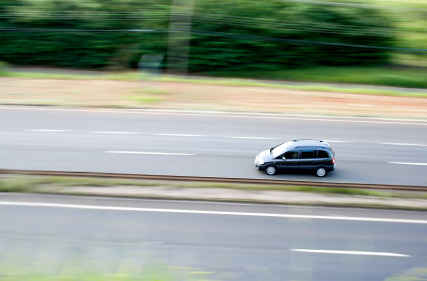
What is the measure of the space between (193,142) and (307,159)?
382cm

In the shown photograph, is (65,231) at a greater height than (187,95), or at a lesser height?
lesser

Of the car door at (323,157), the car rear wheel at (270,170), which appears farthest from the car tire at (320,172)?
the car rear wheel at (270,170)

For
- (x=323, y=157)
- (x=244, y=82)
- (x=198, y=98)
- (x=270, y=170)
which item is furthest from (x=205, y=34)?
(x=323, y=157)

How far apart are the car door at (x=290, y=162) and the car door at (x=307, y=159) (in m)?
0.10

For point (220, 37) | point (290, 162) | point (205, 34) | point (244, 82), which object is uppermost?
point (205, 34)

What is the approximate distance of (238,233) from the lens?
7234 mm

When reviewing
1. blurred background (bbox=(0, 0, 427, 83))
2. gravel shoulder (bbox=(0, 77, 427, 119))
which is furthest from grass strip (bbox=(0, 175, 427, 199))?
blurred background (bbox=(0, 0, 427, 83))

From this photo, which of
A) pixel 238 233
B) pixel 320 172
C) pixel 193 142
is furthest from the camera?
pixel 193 142

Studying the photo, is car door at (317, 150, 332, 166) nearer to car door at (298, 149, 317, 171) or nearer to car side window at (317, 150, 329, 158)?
car side window at (317, 150, 329, 158)

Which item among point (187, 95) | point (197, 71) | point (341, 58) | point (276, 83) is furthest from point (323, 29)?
point (187, 95)

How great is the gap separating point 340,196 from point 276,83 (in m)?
11.7

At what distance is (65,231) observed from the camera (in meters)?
6.91

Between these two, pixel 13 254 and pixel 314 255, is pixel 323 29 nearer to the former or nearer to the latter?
pixel 314 255

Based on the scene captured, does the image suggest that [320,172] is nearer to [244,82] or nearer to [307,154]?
[307,154]
